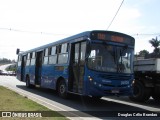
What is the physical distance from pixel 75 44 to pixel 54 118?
18.8 feet

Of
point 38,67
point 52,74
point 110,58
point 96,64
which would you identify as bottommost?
point 52,74

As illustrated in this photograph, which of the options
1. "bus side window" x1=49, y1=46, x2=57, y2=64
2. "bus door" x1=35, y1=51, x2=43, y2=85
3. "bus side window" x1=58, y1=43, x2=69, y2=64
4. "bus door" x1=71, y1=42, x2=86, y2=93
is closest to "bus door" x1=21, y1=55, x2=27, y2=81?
"bus door" x1=35, y1=51, x2=43, y2=85

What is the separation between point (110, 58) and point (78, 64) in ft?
4.91

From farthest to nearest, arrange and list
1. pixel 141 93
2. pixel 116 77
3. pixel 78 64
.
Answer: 1. pixel 141 93
2. pixel 78 64
3. pixel 116 77

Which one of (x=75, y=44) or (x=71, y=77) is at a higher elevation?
(x=75, y=44)

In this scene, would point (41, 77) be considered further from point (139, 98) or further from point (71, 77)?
point (139, 98)

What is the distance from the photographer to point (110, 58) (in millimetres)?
12547

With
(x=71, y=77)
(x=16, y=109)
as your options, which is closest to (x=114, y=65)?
(x=71, y=77)

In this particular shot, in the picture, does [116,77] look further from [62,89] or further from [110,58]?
[62,89]

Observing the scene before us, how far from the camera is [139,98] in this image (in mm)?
15195

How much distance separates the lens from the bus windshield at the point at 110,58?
1227 cm

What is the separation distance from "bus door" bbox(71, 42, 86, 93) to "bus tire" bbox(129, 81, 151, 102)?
3.29 meters

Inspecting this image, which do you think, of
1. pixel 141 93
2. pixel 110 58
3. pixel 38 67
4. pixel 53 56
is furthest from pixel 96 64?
pixel 38 67

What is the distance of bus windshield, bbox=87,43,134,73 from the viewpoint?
12.3 metres
